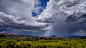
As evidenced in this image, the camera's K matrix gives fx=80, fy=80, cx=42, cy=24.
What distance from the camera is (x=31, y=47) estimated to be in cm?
3005

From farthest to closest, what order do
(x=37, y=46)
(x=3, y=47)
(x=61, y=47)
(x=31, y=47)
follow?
(x=61, y=47), (x=37, y=46), (x=31, y=47), (x=3, y=47)

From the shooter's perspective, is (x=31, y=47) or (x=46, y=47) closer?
(x=31, y=47)

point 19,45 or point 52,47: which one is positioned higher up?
point 19,45

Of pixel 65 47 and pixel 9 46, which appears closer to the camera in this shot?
pixel 9 46

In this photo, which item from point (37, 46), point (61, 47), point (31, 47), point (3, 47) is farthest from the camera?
point (61, 47)

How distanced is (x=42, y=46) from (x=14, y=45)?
1099 centimetres

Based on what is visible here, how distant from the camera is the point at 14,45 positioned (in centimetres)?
3088

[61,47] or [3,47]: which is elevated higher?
[3,47]

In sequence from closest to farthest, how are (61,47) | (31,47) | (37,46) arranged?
(31,47)
(37,46)
(61,47)

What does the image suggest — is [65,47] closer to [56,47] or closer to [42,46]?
[56,47]

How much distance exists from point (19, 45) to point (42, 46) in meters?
9.15

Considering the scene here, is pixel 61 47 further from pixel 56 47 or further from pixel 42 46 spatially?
pixel 42 46

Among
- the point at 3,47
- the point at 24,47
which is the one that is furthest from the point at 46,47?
the point at 3,47

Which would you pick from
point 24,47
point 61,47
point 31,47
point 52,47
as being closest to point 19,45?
point 24,47
